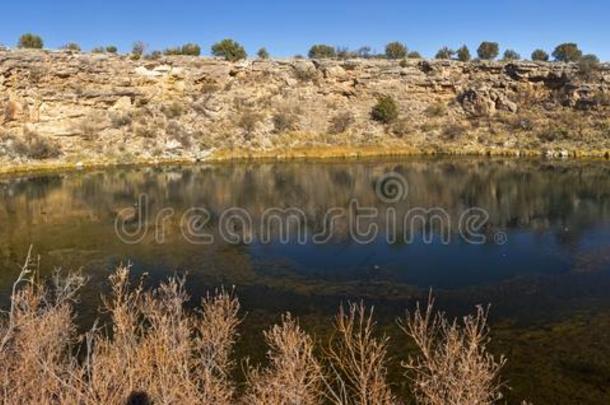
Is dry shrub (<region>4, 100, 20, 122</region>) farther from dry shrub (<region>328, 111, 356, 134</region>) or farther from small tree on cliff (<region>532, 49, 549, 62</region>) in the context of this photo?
small tree on cliff (<region>532, 49, 549, 62</region>)

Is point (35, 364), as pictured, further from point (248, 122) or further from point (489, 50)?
point (489, 50)

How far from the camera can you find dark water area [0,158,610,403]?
55.8 feet

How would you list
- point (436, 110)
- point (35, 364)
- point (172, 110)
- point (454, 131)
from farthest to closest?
point (436, 110), point (454, 131), point (172, 110), point (35, 364)

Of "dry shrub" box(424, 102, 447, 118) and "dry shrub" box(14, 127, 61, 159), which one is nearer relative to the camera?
"dry shrub" box(14, 127, 61, 159)

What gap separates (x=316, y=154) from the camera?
73688 mm

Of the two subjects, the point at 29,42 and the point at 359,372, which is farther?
the point at 29,42

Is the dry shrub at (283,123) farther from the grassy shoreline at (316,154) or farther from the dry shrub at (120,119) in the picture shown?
the dry shrub at (120,119)

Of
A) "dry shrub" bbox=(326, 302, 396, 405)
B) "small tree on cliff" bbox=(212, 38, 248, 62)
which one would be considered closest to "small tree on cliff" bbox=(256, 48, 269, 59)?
"small tree on cliff" bbox=(212, 38, 248, 62)

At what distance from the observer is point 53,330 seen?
11.7 metres

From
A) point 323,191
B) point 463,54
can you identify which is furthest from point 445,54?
point 323,191

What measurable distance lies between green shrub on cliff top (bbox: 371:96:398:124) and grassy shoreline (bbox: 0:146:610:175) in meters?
6.30

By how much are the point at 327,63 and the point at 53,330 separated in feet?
259

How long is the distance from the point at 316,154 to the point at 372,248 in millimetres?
47068

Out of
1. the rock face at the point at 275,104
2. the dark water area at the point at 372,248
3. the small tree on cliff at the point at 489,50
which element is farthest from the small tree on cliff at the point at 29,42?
the small tree on cliff at the point at 489,50
